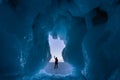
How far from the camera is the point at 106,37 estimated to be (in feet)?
28.4

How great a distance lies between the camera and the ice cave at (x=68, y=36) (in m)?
8.23

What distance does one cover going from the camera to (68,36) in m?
13.0

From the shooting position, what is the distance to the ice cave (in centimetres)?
823

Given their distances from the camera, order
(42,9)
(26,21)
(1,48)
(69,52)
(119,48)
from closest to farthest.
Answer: (119,48)
(1,48)
(26,21)
(42,9)
(69,52)

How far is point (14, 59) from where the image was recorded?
8.95 metres

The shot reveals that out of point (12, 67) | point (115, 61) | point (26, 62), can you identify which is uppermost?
point (26, 62)

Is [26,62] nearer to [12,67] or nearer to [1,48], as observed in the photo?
[12,67]

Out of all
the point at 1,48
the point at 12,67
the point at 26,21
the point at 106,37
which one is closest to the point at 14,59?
the point at 12,67

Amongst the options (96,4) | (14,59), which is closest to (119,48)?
(96,4)

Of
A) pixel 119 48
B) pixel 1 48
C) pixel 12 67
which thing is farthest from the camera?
pixel 12 67

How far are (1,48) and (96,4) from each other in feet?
12.7

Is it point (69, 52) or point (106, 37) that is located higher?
point (69, 52)

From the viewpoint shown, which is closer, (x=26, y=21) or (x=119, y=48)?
(x=119, y=48)

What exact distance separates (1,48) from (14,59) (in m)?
0.93
